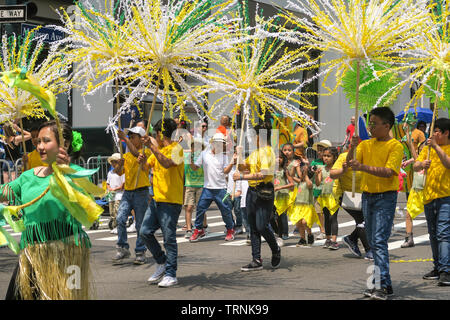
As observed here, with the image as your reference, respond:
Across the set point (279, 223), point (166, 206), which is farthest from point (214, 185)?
point (166, 206)

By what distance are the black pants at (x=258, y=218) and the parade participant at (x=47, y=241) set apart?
4086 millimetres

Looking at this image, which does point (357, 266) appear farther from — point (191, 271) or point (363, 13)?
point (363, 13)

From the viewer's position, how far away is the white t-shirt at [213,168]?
38.4ft

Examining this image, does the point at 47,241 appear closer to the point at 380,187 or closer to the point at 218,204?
the point at 380,187

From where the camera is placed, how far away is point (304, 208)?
417 inches

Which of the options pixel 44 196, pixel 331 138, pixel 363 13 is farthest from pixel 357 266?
pixel 331 138

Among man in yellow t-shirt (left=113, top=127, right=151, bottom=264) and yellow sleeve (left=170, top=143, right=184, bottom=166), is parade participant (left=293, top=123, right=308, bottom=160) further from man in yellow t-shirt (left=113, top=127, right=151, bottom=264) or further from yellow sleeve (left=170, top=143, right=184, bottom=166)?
yellow sleeve (left=170, top=143, right=184, bottom=166)

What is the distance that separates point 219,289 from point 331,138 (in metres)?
18.4

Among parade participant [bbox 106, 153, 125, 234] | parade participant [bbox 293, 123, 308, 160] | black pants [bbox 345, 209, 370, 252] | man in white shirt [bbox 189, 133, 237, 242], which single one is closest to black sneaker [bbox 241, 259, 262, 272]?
black pants [bbox 345, 209, 370, 252]

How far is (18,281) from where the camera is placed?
168 inches

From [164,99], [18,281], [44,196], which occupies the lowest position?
[18,281]

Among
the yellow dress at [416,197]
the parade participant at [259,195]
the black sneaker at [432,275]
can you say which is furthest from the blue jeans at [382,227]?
the yellow dress at [416,197]

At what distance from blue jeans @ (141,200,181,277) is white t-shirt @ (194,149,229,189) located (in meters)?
4.01

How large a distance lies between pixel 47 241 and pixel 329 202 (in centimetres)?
648
